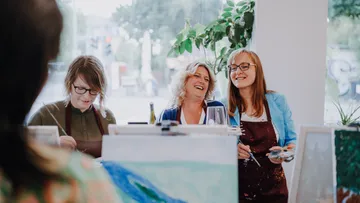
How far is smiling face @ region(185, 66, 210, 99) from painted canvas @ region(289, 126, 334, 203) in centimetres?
85

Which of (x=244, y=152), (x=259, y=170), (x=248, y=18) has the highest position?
(x=248, y=18)

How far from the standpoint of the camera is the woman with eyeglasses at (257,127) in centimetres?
237

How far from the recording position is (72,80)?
229 centimetres

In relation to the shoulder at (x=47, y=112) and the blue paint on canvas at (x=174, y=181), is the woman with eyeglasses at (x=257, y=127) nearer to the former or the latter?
the blue paint on canvas at (x=174, y=181)

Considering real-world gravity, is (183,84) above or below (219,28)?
below

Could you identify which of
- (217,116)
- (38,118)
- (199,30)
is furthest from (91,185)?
(199,30)

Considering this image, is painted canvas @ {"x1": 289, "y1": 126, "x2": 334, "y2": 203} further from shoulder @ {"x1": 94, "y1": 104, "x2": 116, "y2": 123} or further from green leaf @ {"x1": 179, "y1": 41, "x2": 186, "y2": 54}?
green leaf @ {"x1": 179, "y1": 41, "x2": 186, "y2": 54}

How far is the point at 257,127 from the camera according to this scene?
7.85 feet

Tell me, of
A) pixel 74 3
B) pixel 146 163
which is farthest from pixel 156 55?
pixel 146 163

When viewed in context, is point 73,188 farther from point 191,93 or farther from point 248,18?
point 248,18

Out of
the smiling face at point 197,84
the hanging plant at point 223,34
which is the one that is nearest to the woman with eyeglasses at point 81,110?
the smiling face at point 197,84

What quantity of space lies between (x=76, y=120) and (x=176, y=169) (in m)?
0.87

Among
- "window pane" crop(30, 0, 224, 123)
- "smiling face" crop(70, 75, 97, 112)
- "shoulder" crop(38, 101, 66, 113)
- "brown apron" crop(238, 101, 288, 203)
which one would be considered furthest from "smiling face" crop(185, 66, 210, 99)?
"window pane" crop(30, 0, 224, 123)

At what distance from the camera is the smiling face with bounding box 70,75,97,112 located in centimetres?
229
